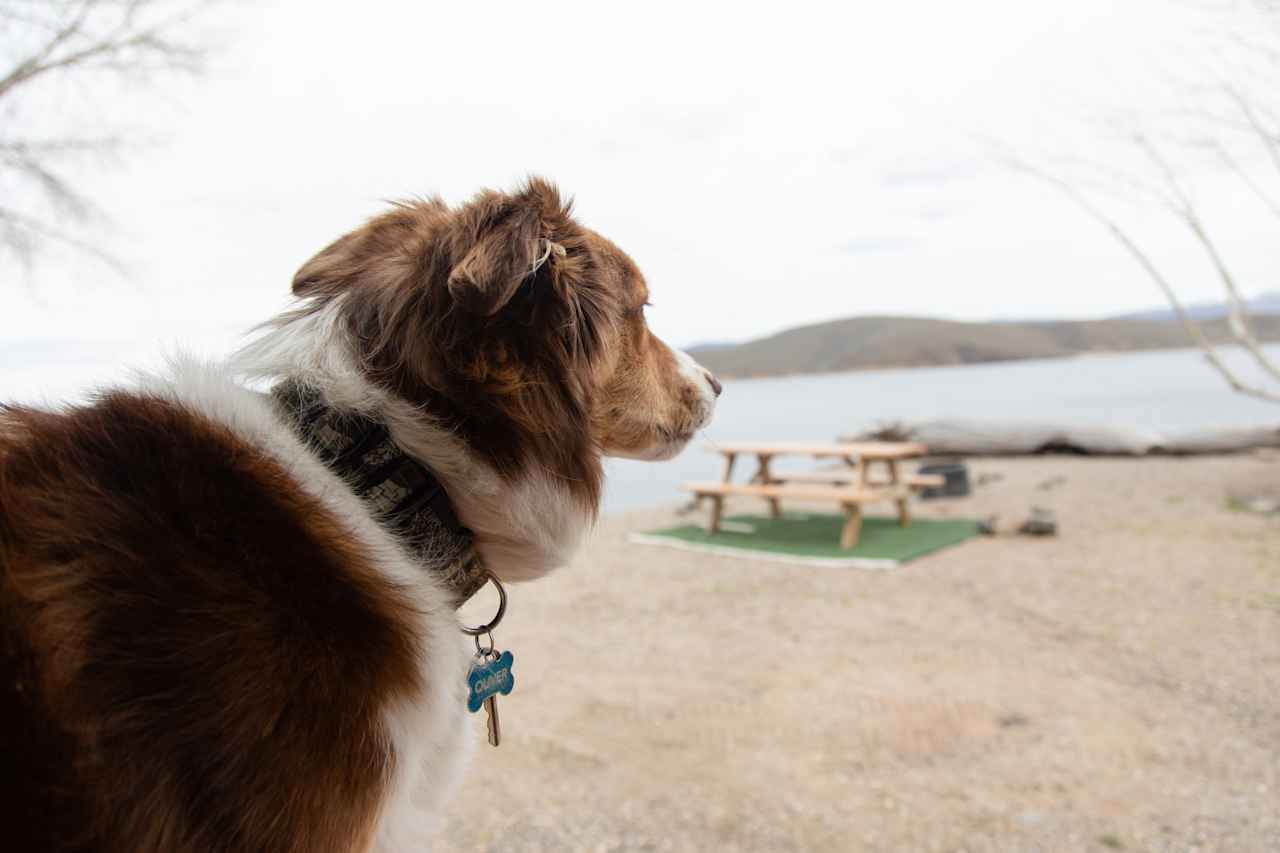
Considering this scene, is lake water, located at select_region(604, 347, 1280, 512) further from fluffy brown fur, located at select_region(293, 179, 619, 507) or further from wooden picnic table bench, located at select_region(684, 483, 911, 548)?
fluffy brown fur, located at select_region(293, 179, 619, 507)

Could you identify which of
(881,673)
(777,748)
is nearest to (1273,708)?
(881,673)

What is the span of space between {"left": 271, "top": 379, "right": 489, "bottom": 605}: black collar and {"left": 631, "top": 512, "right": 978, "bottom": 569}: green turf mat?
19.7ft

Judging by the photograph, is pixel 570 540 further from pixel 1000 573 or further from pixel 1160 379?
pixel 1160 379

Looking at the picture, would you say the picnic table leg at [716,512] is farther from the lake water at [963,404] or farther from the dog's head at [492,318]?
the dog's head at [492,318]

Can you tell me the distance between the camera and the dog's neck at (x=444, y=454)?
1387mm

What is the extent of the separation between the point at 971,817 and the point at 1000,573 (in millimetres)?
3850

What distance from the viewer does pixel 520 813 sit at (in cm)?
316

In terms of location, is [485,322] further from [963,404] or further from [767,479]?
[963,404]

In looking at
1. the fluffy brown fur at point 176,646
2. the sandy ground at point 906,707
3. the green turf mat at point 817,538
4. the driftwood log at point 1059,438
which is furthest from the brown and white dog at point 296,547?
the driftwood log at point 1059,438

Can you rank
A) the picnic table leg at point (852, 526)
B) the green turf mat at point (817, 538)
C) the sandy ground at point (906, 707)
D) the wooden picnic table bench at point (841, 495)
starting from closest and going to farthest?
the sandy ground at point (906, 707) < the green turf mat at point (817, 538) < the wooden picnic table bench at point (841, 495) < the picnic table leg at point (852, 526)

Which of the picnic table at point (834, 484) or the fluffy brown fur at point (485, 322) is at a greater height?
the fluffy brown fur at point (485, 322)

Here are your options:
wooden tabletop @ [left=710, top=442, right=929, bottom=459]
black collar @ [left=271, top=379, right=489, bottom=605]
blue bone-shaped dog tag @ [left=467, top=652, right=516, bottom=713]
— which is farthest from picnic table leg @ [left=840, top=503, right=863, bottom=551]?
black collar @ [left=271, top=379, right=489, bottom=605]

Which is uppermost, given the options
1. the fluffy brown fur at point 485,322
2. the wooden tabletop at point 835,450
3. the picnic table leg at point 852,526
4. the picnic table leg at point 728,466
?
the fluffy brown fur at point 485,322

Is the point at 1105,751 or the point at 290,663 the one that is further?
the point at 1105,751
